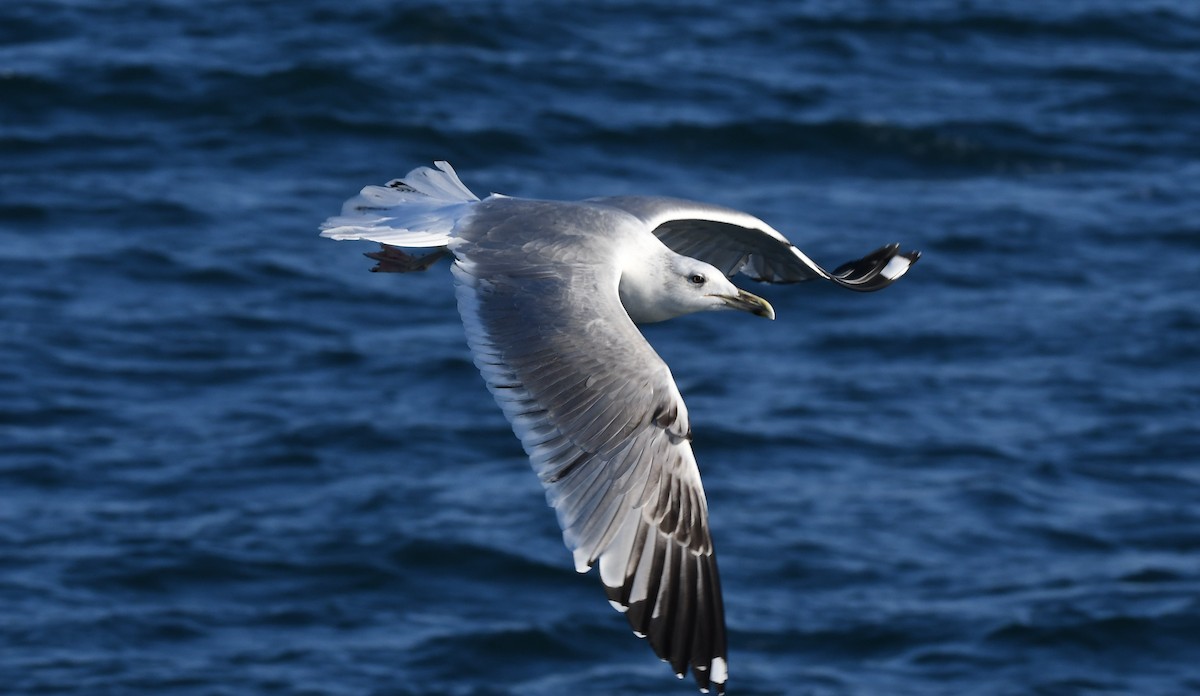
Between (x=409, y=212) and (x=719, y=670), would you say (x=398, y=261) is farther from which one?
(x=719, y=670)

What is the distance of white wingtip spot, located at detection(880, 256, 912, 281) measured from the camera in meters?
7.59

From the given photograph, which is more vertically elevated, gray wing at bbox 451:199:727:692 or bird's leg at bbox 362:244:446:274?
bird's leg at bbox 362:244:446:274

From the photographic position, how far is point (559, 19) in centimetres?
2006

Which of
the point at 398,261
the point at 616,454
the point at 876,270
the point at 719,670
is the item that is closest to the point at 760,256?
the point at 876,270

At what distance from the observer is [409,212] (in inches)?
275

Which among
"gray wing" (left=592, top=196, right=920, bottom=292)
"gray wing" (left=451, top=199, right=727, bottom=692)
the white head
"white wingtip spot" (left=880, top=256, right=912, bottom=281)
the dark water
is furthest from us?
the dark water

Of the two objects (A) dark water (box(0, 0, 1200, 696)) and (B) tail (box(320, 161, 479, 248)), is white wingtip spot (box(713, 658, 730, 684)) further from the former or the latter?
(A) dark water (box(0, 0, 1200, 696))

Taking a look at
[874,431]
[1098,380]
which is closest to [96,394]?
[874,431]

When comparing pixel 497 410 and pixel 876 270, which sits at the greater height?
pixel 876 270

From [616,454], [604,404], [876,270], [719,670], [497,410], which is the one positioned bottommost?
[497,410]

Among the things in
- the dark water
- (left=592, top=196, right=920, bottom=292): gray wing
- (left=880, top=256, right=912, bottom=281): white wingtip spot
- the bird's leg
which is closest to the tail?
the bird's leg

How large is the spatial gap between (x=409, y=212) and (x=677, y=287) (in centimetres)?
107

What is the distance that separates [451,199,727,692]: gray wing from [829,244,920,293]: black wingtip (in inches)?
66.3

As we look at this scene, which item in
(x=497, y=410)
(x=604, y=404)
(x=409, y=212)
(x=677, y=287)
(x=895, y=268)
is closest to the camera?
(x=604, y=404)
